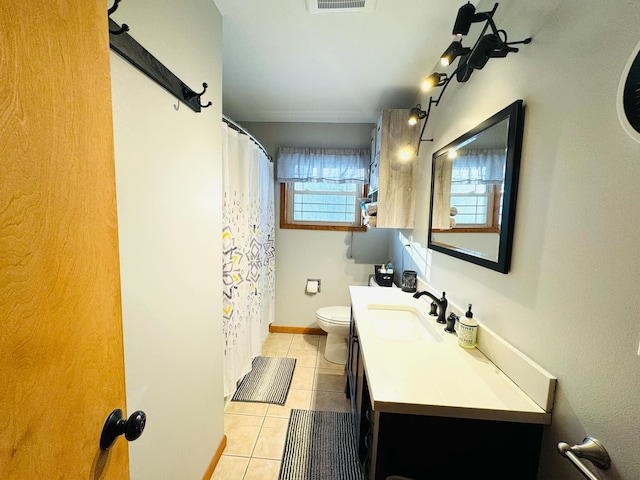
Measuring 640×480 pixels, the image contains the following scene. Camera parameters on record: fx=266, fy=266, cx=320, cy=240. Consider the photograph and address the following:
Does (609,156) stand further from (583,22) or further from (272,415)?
(272,415)

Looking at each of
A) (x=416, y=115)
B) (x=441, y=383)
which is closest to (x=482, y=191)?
(x=441, y=383)

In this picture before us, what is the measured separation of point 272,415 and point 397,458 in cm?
124

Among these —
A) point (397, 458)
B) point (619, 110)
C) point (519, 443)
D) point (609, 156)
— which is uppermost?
point (619, 110)

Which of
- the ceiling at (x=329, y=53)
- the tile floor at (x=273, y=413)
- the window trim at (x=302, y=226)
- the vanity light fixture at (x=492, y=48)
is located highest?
the ceiling at (x=329, y=53)

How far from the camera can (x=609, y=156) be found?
655 millimetres

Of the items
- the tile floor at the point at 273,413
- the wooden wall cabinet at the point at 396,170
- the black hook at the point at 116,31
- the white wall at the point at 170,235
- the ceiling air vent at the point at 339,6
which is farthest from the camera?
the wooden wall cabinet at the point at 396,170

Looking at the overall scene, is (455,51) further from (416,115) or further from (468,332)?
(468,332)

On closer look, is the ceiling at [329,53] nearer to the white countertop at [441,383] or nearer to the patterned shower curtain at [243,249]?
the patterned shower curtain at [243,249]

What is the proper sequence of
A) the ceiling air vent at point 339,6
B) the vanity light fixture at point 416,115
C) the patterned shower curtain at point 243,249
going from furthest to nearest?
the vanity light fixture at point 416,115 < the patterned shower curtain at point 243,249 < the ceiling air vent at point 339,6

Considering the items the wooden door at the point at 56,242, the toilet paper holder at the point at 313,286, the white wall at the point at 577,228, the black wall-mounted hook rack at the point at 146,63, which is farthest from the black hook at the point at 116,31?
the toilet paper holder at the point at 313,286

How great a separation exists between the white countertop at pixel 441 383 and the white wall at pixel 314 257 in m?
1.71

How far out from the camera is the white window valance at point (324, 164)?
281cm

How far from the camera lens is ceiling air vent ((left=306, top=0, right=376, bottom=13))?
1281 mm

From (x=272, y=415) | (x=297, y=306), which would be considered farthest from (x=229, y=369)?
(x=297, y=306)
